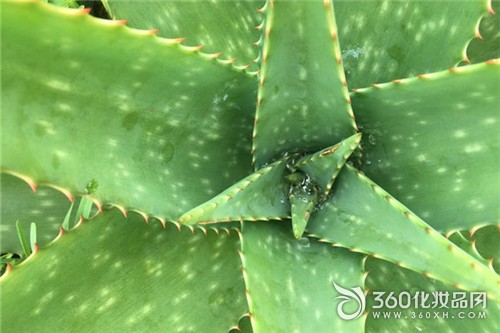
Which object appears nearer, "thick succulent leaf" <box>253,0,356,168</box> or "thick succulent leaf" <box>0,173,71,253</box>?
"thick succulent leaf" <box>253,0,356,168</box>

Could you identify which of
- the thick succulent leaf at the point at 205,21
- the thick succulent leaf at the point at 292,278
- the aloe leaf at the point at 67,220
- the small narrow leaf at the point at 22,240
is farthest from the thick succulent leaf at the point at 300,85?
the small narrow leaf at the point at 22,240

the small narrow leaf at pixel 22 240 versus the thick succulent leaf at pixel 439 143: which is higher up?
the thick succulent leaf at pixel 439 143

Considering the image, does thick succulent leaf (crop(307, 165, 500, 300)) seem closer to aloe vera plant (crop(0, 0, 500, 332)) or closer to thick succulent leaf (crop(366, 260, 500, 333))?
aloe vera plant (crop(0, 0, 500, 332))

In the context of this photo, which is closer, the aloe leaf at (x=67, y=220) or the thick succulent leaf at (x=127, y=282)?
the thick succulent leaf at (x=127, y=282)

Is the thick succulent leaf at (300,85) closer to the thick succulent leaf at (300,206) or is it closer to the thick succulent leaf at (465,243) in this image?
the thick succulent leaf at (300,206)

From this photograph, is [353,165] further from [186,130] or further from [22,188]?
[22,188]

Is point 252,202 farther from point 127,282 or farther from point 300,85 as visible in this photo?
point 127,282

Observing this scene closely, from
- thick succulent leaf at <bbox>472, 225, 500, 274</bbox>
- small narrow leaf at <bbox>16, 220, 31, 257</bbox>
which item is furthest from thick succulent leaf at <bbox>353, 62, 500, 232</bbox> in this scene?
small narrow leaf at <bbox>16, 220, 31, 257</bbox>
